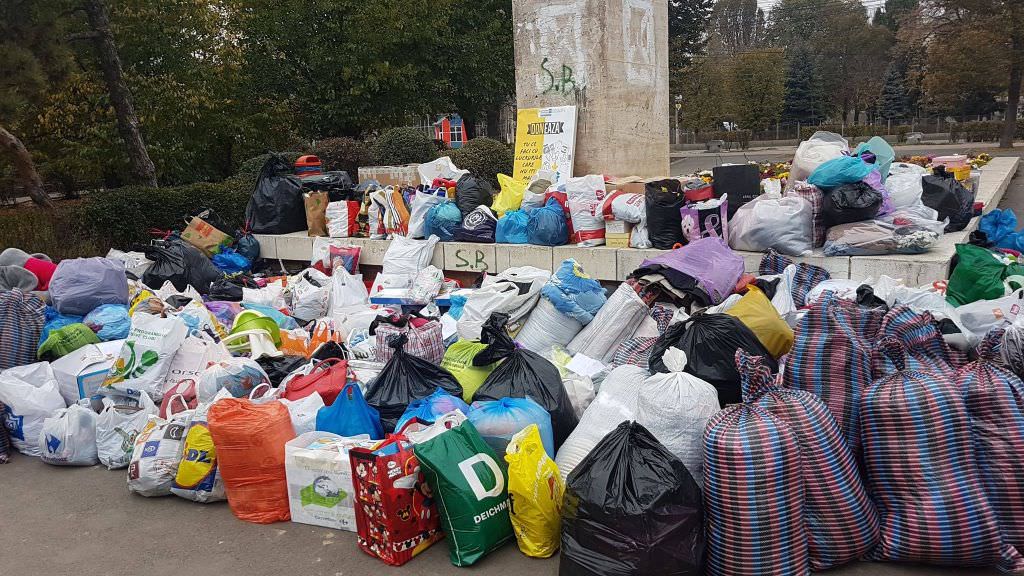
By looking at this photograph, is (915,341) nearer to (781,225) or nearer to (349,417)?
(781,225)

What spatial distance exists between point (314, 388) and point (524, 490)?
1799 millimetres

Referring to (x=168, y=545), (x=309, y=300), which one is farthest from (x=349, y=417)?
(x=309, y=300)

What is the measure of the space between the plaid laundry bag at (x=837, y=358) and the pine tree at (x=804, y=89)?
51881 millimetres

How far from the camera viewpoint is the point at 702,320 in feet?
13.1

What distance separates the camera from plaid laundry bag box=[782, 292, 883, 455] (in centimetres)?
336

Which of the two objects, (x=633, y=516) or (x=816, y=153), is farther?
(x=816, y=153)

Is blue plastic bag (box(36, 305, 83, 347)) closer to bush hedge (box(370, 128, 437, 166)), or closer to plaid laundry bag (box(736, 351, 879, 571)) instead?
Answer: plaid laundry bag (box(736, 351, 879, 571))

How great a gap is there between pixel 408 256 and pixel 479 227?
2.47ft

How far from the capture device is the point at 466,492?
3275 millimetres

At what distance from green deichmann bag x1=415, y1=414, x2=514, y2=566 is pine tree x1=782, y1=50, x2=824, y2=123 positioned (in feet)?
173

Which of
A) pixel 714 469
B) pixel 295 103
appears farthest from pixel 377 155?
pixel 714 469

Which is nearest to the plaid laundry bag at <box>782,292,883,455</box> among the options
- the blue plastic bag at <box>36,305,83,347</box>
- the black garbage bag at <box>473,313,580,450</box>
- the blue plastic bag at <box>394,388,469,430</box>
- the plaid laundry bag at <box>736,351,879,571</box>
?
the plaid laundry bag at <box>736,351,879,571</box>

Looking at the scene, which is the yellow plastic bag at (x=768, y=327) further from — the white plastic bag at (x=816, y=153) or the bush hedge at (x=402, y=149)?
the bush hedge at (x=402, y=149)

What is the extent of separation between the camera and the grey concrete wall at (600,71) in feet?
25.8
